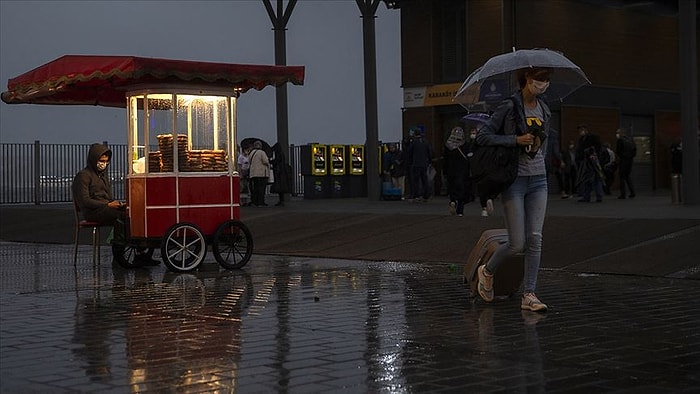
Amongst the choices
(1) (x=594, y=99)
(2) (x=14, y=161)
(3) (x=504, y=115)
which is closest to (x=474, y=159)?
(3) (x=504, y=115)

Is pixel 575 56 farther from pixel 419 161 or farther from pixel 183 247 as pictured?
pixel 183 247

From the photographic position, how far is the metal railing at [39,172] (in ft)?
118

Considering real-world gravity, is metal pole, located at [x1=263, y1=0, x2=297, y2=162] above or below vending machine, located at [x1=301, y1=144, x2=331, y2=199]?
above

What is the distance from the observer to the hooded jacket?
14328 mm

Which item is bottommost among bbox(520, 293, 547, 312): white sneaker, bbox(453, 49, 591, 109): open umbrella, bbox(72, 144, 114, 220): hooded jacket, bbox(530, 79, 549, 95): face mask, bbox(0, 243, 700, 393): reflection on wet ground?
bbox(0, 243, 700, 393): reflection on wet ground

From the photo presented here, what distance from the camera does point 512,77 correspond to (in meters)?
10.6

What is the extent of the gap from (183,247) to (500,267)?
4934 millimetres

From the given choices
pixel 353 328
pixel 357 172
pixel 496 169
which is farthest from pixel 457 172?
pixel 357 172

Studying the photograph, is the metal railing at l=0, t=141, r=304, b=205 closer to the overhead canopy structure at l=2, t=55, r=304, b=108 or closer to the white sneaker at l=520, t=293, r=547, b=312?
the overhead canopy structure at l=2, t=55, r=304, b=108

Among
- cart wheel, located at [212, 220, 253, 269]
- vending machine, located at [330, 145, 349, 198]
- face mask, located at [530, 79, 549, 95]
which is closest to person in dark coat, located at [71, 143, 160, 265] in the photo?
cart wheel, located at [212, 220, 253, 269]

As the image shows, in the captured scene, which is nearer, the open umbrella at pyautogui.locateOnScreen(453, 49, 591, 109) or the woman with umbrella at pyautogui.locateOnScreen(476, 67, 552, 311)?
the woman with umbrella at pyautogui.locateOnScreen(476, 67, 552, 311)

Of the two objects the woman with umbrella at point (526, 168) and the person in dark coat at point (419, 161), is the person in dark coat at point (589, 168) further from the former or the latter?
the woman with umbrella at point (526, 168)

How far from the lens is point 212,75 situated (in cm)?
1352

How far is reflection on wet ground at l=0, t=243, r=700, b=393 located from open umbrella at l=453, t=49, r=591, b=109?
6.19 feet
